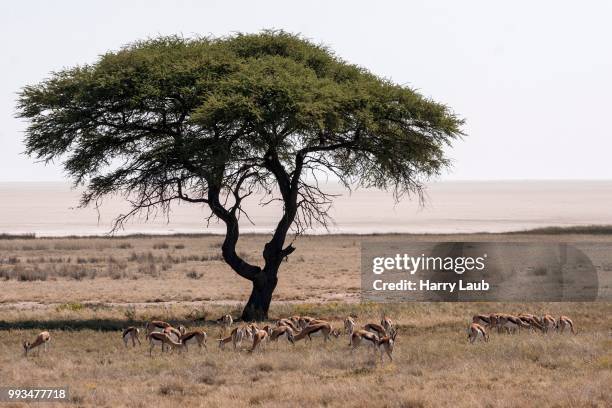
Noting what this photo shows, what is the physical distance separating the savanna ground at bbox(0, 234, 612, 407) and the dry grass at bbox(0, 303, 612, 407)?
0.03 metres

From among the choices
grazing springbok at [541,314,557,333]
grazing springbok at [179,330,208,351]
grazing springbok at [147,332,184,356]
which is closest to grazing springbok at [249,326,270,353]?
Answer: grazing springbok at [179,330,208,351]

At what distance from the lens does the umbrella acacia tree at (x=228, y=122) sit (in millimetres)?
26797

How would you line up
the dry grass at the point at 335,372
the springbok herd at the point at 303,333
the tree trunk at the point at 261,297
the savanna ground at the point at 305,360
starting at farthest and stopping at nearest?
the tree trunk at the point at 261,297 → the springbok herd at the point at 303,333 → the savanna ground at the point at 305,360 → the dry grass at the point at 335,372

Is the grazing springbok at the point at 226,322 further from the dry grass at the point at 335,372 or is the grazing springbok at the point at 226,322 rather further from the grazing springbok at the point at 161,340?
the grazing springbok at the point at 161,340

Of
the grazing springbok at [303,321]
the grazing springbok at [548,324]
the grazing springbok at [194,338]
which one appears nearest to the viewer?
the grazing springbok at [194,338]

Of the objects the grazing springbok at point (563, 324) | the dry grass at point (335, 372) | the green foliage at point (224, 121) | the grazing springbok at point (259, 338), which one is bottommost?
the dry grass at point (335, 372)

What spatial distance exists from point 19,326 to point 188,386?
1184cm

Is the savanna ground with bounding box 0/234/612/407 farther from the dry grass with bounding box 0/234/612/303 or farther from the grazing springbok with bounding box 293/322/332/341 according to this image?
the dry grass with bounding box 0/234/612/303

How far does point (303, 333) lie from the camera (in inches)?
875

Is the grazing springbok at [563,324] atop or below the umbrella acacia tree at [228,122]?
below

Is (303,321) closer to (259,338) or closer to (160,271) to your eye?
(259,338)

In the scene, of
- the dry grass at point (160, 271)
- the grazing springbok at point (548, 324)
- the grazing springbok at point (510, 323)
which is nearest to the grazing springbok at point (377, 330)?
the grazing springbok at point (510, 323)

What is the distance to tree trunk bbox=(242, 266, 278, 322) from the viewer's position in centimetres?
2898

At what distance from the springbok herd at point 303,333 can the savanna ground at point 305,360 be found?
34 cm
